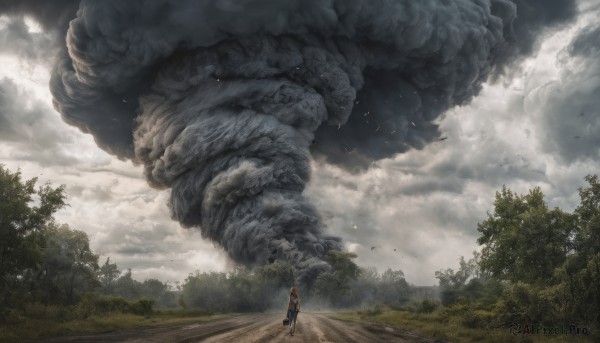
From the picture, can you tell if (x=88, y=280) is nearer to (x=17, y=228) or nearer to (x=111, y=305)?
(x=111, y=305)

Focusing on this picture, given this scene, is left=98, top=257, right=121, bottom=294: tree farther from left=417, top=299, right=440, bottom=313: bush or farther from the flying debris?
left=417, top=299, right=440, bottom=313: bush

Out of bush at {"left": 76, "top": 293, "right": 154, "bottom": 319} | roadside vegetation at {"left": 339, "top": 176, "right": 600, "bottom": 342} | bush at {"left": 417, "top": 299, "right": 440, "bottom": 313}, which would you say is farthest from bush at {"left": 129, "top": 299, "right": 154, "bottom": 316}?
bush at {"left": 417, "top": 299, "right": 440, "bottom": 313}

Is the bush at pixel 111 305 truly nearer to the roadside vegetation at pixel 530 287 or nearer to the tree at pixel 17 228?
the tree at pixel 17 228

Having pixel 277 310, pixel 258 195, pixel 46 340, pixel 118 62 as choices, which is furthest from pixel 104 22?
pixel 46 340

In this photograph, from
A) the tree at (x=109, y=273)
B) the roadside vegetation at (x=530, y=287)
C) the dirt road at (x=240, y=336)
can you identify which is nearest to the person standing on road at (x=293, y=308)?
the dirt road at (x=240, y=336)

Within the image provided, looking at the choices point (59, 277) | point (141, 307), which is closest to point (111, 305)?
point (141, 307)

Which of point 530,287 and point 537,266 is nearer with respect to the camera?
point 530,287

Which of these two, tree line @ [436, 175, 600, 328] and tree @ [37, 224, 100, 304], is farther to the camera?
tree @ [37, 224, 100, 304]

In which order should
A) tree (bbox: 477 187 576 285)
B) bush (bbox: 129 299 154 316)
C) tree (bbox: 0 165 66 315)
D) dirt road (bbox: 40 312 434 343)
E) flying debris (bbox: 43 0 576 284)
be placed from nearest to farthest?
1. dirt road (bbox: 40 312 434 343)
2. tree (bbox: 0 165 66 315)
3. tree (bbox: 477 187 576 285)
4. bush (bbox: 129 299 154 316)
5. flying debris (bbox: 43 0 576 284)

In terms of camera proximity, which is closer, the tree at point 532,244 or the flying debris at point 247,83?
the tree at point 532,244

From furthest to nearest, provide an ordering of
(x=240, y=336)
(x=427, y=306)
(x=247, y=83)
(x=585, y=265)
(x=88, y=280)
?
1. (x=247, y=83)
2. (x=88, y=280)
3. (x=427, y=306)
4. (x=585, y=265)
5. (x=240, y=336)

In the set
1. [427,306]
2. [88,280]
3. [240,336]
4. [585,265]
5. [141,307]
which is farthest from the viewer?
[88,280]

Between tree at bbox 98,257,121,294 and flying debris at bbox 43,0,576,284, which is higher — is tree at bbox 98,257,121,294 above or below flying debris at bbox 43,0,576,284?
below

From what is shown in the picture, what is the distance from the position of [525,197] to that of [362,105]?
58156mm
